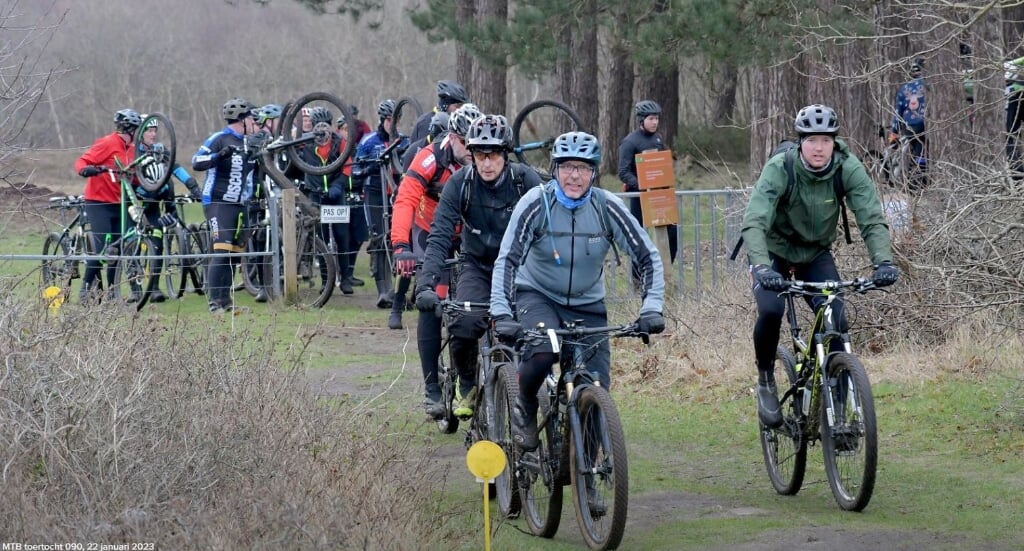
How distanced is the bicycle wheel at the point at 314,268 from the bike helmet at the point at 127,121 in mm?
2258

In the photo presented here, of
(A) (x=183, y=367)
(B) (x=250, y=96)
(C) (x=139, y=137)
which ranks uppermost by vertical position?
(B) (x=250, y=96)

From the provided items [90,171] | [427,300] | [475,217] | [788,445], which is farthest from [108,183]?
[788,445]

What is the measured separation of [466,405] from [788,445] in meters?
2.00

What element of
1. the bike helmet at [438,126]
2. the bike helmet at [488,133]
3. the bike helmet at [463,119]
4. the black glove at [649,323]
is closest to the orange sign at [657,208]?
the bike helmet at [438,126]

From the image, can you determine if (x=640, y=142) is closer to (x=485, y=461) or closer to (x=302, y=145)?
(x=302, y=145)

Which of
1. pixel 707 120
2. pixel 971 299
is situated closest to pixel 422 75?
pixel 707 120

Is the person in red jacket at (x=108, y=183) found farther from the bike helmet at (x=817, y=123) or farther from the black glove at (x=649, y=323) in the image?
the black glove at (x=649, y=323)

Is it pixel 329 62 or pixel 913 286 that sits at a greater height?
pixel 329 62

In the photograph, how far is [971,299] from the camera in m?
9.81

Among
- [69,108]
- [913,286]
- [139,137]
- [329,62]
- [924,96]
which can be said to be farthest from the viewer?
[329,62]

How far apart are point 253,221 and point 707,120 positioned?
61.6 ft

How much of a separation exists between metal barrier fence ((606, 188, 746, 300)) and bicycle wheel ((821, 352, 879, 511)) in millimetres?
6534

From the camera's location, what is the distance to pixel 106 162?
1683 centimetres

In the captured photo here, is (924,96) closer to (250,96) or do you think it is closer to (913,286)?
(913,286)
